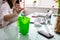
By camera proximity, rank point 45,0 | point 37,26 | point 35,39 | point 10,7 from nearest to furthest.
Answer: point 35,39 → point 37,26 → point 10,7 → point 45,0

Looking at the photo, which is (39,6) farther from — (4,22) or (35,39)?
(35,39)

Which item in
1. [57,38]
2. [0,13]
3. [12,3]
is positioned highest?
[12,3]

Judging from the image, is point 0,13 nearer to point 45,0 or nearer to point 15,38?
point 15,38

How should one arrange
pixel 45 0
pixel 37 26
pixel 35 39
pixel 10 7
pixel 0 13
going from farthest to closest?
1. pixel 45 0
2. pixel 10 7
3. pixel 0 13
4. pixel 37 26
5. pixel 35 39

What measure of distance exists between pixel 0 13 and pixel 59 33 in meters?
0.82

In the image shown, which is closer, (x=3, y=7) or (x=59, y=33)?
(x=59, y=33)

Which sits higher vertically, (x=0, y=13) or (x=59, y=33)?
(x=0, y=13)

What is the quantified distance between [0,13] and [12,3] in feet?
0.96

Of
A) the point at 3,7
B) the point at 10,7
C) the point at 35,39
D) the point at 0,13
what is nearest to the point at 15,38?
the point at 35,39

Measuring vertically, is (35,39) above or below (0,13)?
below

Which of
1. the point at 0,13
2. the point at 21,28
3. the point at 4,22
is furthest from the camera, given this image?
the point at 4,22

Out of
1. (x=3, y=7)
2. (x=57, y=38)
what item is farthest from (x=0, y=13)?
(x=57, y=38)

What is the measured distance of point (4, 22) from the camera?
1624mm

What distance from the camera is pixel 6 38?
1.02 m
